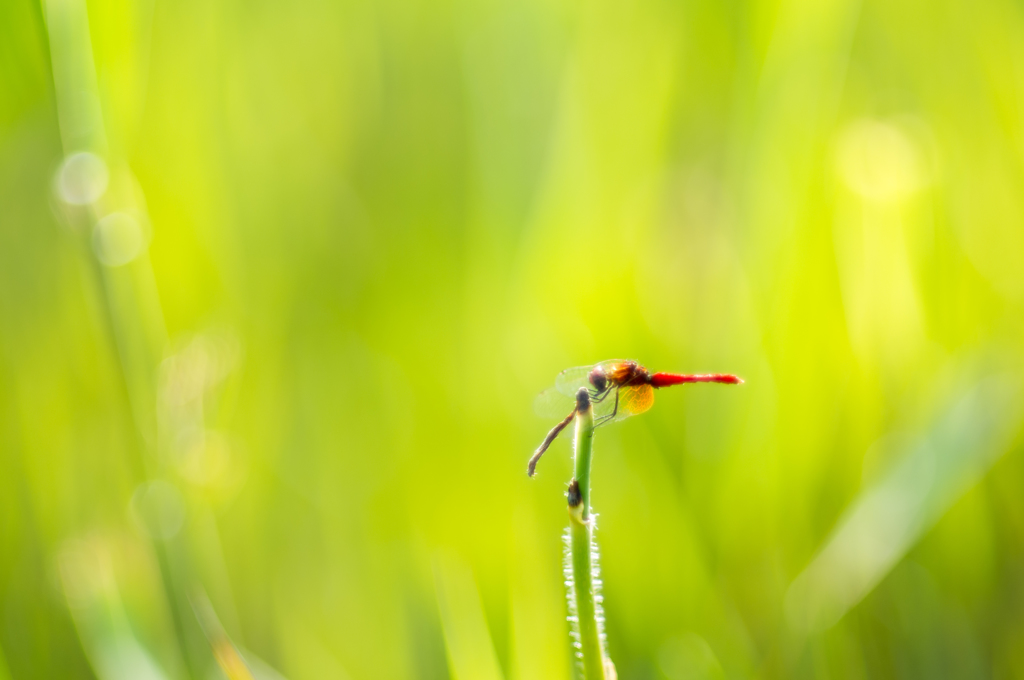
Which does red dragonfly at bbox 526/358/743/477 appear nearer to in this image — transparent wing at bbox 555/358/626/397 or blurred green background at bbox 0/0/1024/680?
transparent wing at bbox 555/358/626/397

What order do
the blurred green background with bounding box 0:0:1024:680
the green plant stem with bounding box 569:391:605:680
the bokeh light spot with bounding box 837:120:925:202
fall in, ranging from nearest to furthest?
the green plant stem with bounding box 569:391:605:680, the blurred green background with bounding box 0:0:1024:680, the bokeh light spot with bounding box 837:120:925:202

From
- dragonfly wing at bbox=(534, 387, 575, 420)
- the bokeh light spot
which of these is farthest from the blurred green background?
dragonfly wing at bbox=(534, 387, 575, 420)

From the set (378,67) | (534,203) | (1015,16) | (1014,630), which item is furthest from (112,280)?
(1015,16)

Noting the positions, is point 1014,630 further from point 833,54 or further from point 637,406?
point 833,54

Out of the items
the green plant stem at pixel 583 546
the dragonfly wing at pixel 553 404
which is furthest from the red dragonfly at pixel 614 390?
the green plant stem at pixel 583 546

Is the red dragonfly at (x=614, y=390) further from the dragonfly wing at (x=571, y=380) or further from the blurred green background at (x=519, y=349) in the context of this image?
the blurred green background at (x=519, y=349)
